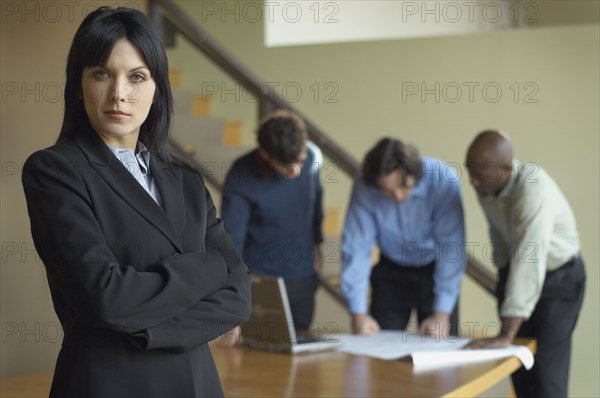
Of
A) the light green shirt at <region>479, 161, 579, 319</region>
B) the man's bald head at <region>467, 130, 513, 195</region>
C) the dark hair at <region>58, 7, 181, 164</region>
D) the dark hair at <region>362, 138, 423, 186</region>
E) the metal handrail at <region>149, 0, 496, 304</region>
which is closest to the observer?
the dark hair at <region>58, 7, 181, 164</region>

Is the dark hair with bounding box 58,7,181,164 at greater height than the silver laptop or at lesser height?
greater

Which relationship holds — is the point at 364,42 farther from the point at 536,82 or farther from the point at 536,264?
the point at 536,264

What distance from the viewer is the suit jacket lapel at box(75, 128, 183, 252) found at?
4.92 feet

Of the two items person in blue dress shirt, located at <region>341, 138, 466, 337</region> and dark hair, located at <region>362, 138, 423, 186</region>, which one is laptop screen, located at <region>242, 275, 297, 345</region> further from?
dark hair, located at <region>362, 138, 423, 186</region>

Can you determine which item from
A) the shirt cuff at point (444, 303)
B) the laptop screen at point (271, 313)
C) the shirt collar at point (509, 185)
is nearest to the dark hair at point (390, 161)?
the shirt collar at point (509, 185)

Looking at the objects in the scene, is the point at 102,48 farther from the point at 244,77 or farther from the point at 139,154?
the point at 244,77

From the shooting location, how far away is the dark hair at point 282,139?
3686 mm

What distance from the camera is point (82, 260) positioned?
4.74ft

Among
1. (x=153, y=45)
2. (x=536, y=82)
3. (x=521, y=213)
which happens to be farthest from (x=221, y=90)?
(x=153, y=45)

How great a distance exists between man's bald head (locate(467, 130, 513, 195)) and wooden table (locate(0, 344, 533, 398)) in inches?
31.0

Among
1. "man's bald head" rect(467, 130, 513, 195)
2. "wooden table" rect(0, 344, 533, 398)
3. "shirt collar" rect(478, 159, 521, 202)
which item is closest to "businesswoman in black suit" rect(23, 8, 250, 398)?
"wooden table" rect(0, 344, 533, 398)

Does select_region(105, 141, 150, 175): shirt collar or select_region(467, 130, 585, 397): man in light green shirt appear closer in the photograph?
select_region(105, 141, 150, 175): shirt collar

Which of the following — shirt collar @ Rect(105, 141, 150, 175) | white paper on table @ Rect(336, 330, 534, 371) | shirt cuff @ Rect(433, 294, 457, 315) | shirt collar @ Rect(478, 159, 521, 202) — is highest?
shirt collar @ Rect(105, 141, 150, 175)

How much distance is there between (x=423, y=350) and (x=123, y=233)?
1680 mm
